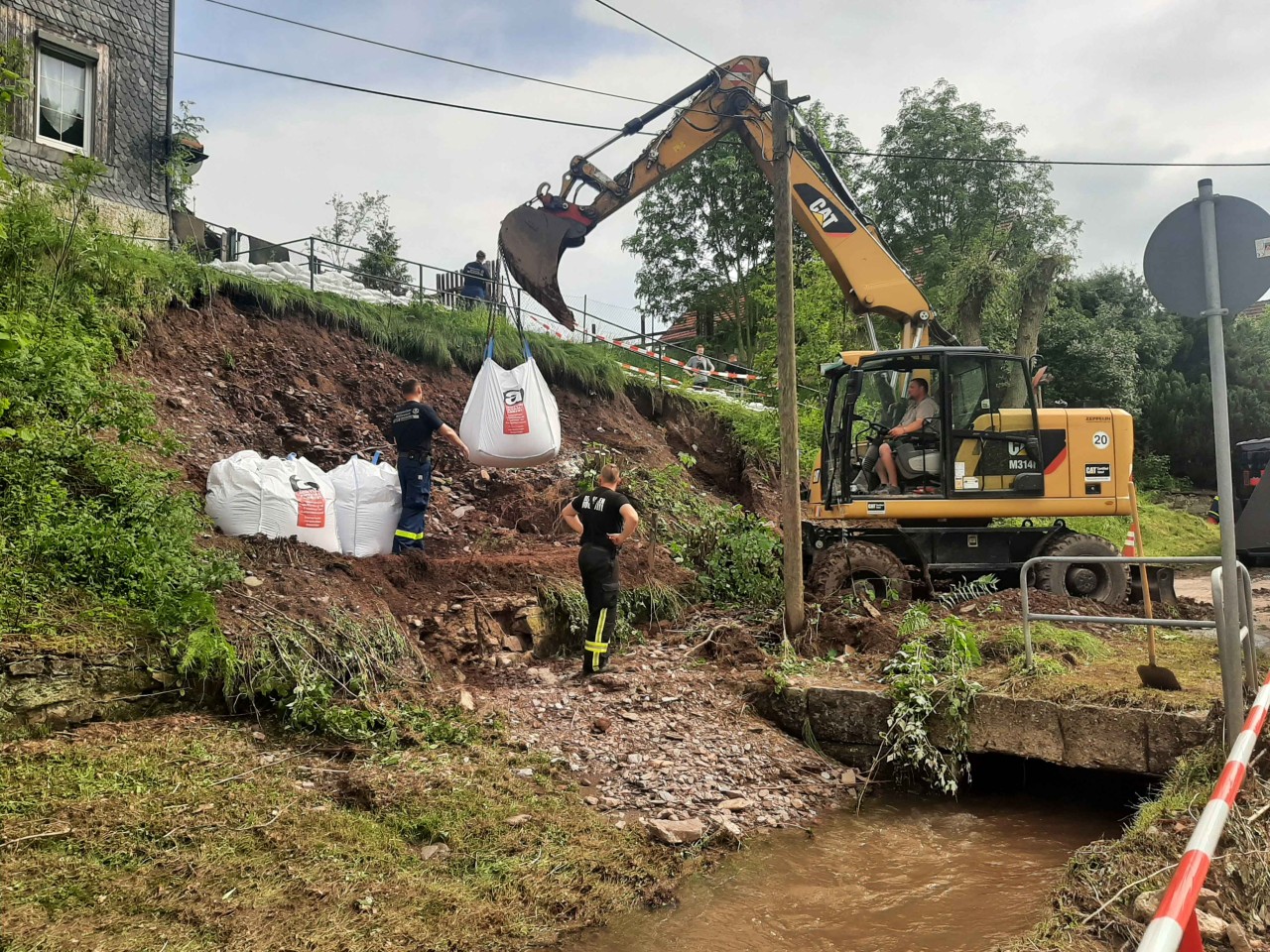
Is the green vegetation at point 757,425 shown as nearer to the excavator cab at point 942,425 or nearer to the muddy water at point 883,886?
the excavator cab at point 942,425

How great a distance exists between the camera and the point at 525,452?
7434mm

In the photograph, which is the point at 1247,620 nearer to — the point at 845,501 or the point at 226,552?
the point at 845,501

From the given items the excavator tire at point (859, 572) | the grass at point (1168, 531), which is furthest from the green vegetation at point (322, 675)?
the grass at point (1168, 531)

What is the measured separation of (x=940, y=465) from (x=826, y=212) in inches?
121

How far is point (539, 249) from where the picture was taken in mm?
9383

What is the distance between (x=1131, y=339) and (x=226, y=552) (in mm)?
27837

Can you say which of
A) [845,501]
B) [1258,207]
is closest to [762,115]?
[845,501]

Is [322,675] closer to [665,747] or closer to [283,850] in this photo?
[283,850]

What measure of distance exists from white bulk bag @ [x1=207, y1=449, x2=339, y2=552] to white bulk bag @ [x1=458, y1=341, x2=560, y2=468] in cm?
132

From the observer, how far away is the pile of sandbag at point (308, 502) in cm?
678

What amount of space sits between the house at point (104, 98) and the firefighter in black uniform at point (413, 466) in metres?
6.17

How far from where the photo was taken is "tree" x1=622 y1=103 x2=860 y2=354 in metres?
29.2

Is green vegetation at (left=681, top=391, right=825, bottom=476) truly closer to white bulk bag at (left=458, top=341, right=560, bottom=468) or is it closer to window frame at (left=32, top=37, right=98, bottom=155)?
white bulk bag at (left=458, top=341, right=560, bottom=468)

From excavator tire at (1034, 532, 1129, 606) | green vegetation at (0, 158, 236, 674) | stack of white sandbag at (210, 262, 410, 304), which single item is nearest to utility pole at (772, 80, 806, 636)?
excavator tire at (1034, 532, 1129, 606)
